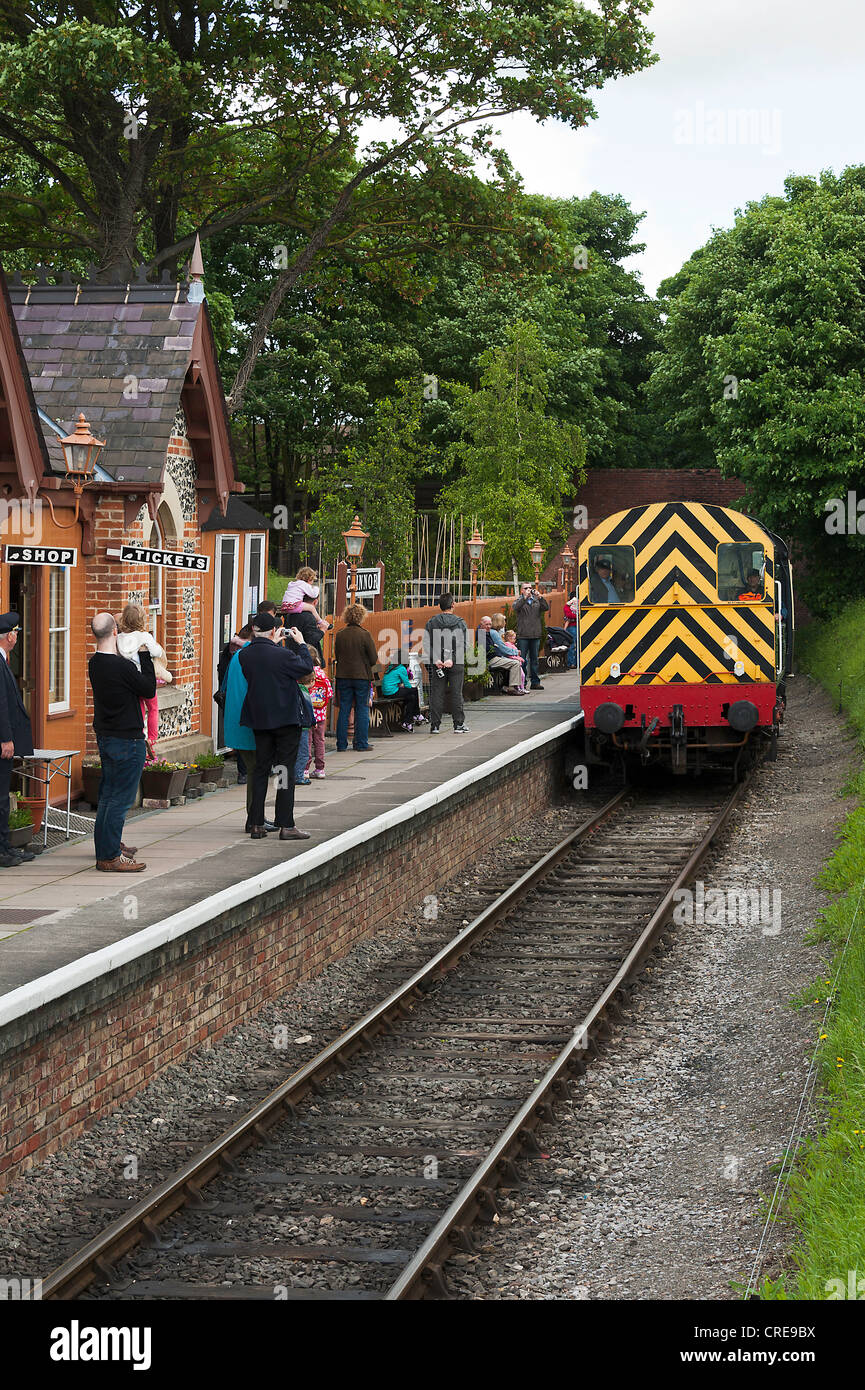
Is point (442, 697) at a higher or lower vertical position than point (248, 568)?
lower

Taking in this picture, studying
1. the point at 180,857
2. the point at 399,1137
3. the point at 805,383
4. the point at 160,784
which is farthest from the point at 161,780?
the point at 805,383

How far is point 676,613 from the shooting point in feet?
63.6

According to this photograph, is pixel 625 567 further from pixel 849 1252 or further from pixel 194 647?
pixel 849 1252

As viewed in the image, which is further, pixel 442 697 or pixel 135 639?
pixel 442 697

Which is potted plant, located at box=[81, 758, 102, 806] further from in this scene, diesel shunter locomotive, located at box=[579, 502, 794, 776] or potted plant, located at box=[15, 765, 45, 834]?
diesel shunter locomotive, located at box=[579, 502, 794, 776]

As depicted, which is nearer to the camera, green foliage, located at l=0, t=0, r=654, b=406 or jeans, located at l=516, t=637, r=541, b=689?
green foliage, located at l=0, t=0, r=654, b=406

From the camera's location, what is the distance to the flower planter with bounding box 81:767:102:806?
48.6ft

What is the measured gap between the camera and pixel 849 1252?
5.82 metres

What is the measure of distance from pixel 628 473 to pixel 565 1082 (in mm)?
43982

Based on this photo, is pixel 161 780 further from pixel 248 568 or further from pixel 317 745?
pixel 248 568

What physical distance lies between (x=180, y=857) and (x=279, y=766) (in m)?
1.24

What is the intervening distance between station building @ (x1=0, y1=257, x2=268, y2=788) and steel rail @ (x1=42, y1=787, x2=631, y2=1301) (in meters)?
4.61

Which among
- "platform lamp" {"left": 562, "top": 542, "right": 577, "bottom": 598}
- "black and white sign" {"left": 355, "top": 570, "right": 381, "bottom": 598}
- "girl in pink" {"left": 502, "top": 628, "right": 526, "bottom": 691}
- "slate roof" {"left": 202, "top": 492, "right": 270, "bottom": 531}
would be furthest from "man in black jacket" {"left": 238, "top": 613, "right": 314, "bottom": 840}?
"platform lamp" {"left": 562, "top": 542, "right": 577, "bottom": 598}

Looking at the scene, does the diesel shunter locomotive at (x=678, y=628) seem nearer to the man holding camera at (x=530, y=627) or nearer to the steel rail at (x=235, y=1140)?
the steel rail at (x=235, y=1140)
